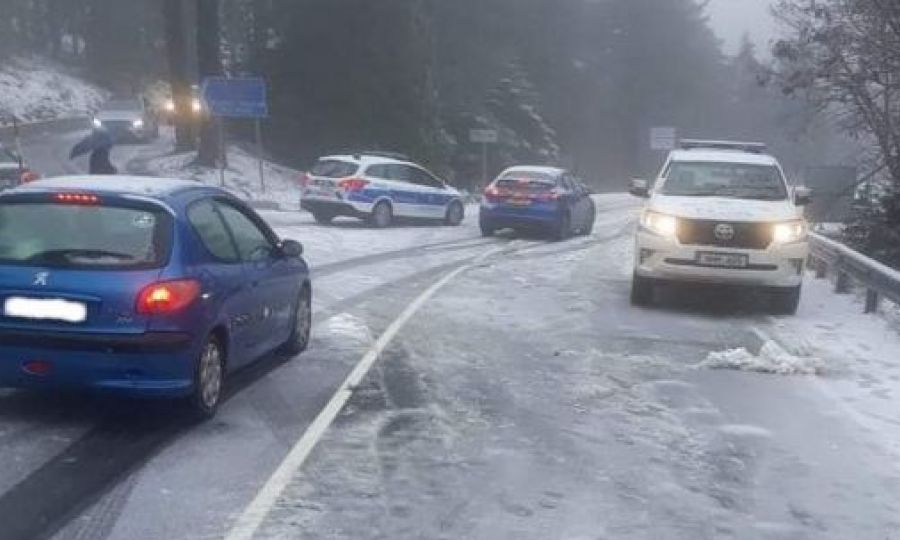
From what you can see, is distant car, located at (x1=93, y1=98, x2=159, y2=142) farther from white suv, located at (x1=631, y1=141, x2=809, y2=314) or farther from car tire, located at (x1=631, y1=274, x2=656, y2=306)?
white suv, located at (x1=631, y1=141, x2=809, y2=314)

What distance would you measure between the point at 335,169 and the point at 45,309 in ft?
68.4

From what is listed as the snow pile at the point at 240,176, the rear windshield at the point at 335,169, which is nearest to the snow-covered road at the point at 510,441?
the rear windshield at the point at 335,169

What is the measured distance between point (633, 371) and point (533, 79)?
68.3m

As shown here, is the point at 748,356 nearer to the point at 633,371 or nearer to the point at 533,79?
the point at 633,371

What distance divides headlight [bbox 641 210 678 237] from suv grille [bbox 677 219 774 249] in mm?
234

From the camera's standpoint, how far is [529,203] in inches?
1064

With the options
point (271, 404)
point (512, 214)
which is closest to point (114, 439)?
point (271, 404)

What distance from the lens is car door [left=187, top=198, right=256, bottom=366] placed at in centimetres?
837

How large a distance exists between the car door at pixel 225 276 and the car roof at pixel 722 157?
8.65 meters

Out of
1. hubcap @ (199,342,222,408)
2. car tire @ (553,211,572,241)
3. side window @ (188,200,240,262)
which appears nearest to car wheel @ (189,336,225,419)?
hubcap @ (199,342,222,408)

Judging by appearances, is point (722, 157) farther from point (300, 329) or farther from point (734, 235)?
point (300, 329)

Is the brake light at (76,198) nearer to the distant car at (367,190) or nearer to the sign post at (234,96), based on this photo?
the distant car at (367,190)

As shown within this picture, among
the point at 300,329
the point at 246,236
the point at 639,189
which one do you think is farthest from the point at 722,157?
the point at 246,236

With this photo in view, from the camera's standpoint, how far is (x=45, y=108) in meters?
54.7
